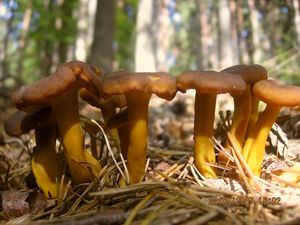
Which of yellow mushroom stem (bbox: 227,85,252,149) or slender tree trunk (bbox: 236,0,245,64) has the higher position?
slender tree trunk (bbox: 236,0,245,64)

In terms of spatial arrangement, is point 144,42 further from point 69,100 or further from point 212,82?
point 212,82

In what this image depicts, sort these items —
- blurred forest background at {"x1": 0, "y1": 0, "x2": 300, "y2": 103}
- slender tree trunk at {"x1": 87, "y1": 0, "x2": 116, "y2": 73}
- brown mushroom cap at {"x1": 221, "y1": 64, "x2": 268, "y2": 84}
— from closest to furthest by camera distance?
brown mushroom cap at {"x1": 221, "y1": 64, "x2": 268, "y2": 84}
blurred forest background at {"x1": 0, "y1": 0, "x2": 300, "y2": 103}
slender tree trunk at {"x1": 87, "y1": 0, "x2": 116, "y2": 73}

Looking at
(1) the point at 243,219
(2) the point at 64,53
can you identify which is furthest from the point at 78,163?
(2) the point at 64,53

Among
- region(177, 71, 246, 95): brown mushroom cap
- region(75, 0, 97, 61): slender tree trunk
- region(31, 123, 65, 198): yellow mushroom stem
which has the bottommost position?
region(31, 123, 65, 198): yellow mushroom stem

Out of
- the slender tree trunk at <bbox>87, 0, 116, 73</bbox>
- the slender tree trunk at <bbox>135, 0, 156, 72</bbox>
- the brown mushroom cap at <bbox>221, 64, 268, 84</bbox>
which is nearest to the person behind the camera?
the brown mushroom cap at <bbox>221, 64, 268, 84</bbox>

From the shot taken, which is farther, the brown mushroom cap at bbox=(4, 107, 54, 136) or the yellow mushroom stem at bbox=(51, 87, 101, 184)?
the brown mushroom cap at bbox=(4, 107, 54, 136)

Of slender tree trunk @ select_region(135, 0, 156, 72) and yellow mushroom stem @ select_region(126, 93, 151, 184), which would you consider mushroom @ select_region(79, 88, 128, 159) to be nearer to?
yellow mushroom stem @ select_region(126, 93, 151, 184)

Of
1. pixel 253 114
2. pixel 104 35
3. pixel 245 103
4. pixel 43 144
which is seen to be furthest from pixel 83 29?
pixel 245 103

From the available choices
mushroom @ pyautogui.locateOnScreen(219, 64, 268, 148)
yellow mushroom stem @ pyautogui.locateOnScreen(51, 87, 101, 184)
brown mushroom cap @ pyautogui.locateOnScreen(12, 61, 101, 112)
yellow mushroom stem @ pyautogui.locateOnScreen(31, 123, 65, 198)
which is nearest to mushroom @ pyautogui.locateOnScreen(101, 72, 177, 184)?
brown mushroom cap @ pyautogui.locateOnScreen(12, 61, 101, 112)

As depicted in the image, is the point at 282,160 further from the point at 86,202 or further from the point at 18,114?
the point at 18,114
